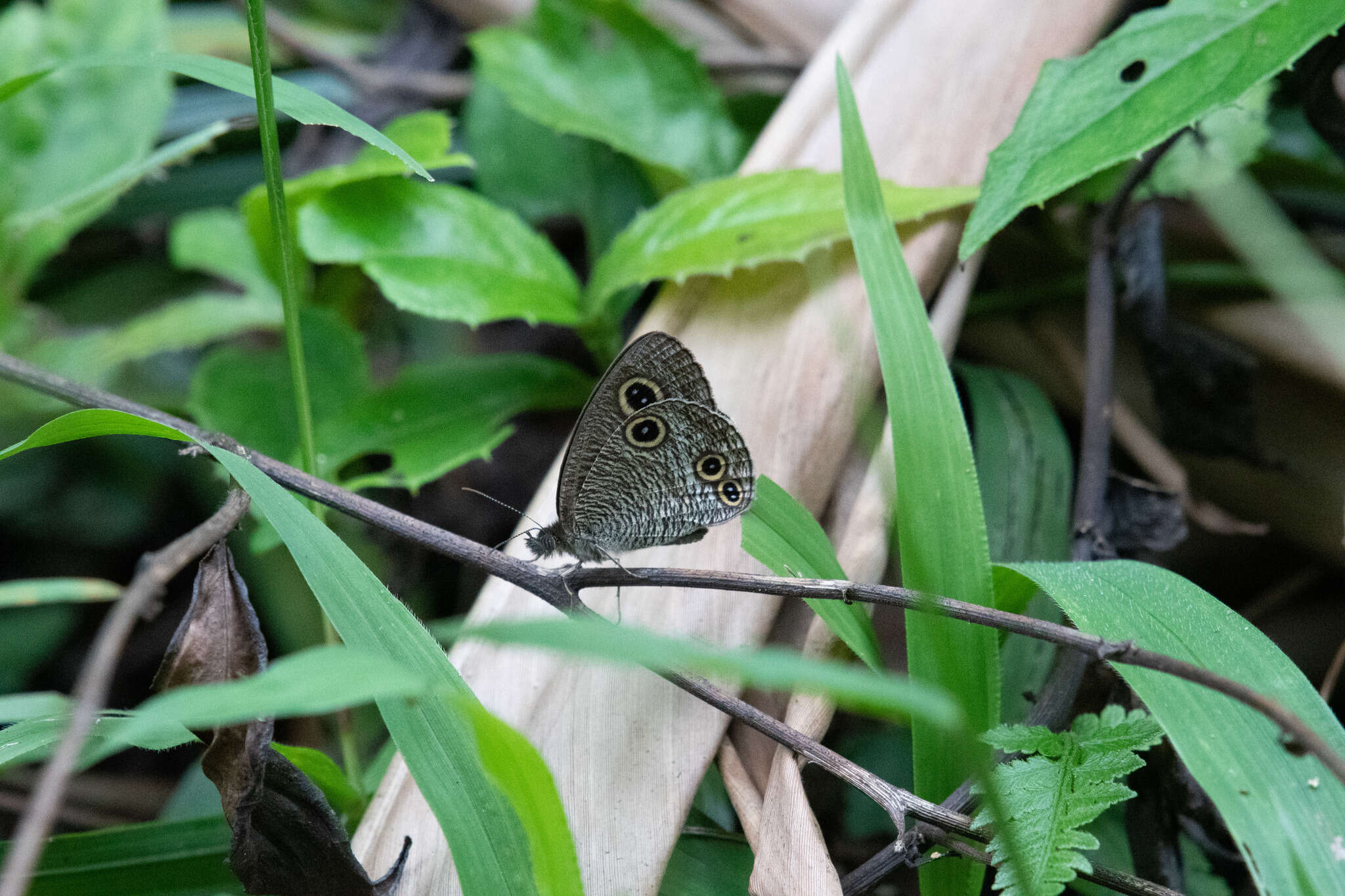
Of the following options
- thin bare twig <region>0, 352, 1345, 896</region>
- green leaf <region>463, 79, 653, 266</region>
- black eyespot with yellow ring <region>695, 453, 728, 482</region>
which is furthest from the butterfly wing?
green leaf <region>463, 79, 653, 266</region>

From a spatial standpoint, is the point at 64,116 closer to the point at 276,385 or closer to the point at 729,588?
the point at 276,385

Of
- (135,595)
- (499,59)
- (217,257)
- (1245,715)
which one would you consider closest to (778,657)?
(135,595)

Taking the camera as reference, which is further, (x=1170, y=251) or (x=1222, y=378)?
(x=1170, y=251)

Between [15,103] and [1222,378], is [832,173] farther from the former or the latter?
[15,103]

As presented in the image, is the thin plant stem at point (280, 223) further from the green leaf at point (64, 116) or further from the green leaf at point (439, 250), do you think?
the green leaf at point (64, 116)

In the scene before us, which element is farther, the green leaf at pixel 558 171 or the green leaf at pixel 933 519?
the green leaf at pixel 558 171

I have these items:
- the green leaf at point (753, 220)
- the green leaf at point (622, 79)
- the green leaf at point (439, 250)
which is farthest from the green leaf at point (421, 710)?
the green leaf at point (622, 79)

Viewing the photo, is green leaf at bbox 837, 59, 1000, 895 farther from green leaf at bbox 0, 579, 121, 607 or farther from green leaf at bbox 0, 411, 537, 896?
green leaf at bbox 0, 579, 121, 607
